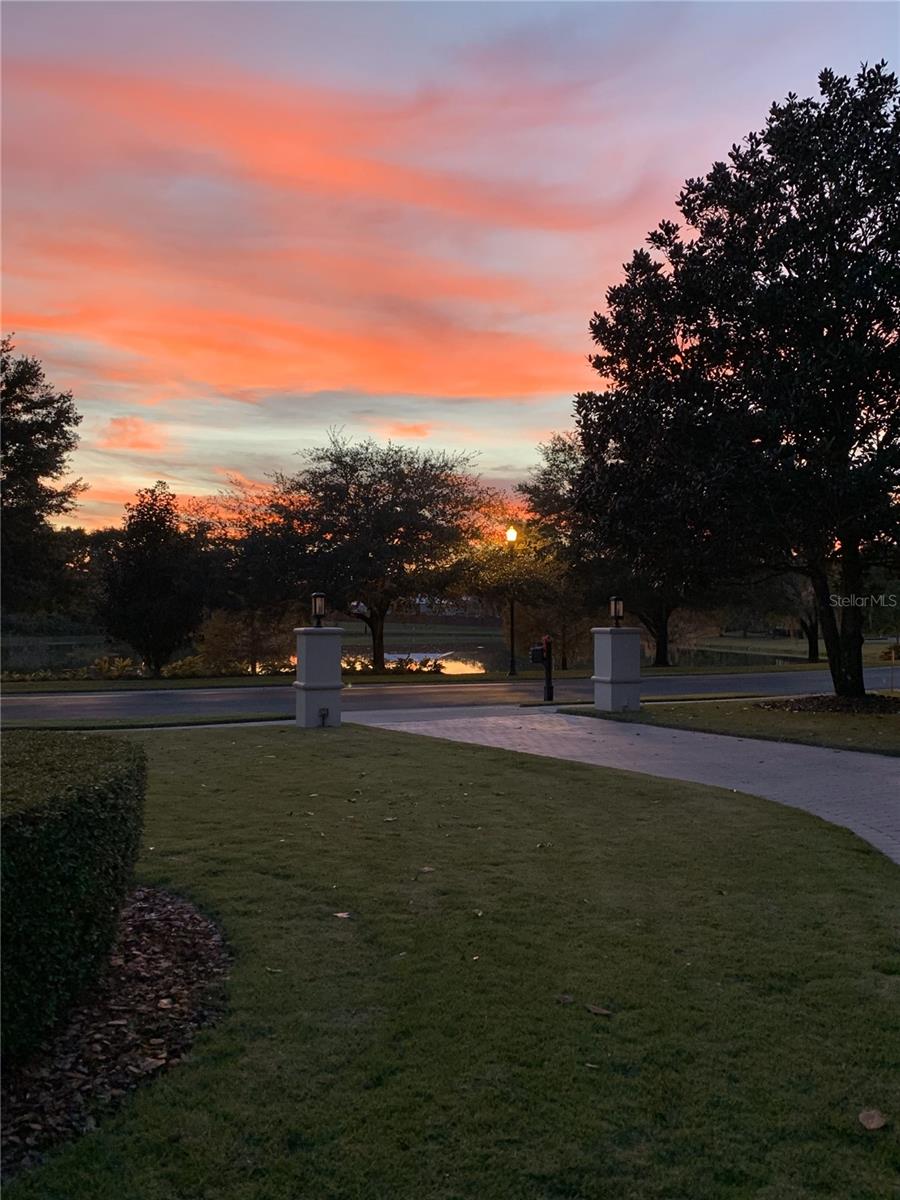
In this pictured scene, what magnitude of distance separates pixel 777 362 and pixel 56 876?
15540 millimetres

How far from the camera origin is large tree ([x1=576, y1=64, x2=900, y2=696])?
588 inches

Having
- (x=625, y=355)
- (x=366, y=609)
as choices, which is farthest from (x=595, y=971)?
(x=366, y=609)

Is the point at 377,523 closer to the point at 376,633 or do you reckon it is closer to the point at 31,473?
the point at 376,633

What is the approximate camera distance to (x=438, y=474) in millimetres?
34562

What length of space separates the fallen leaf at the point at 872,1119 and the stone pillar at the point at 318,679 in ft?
38.7

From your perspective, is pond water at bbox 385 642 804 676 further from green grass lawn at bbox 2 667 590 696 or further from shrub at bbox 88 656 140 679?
shrub at bbox 88 656 140 679

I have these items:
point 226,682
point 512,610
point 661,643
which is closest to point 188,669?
point 226,682

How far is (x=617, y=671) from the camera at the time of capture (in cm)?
1738

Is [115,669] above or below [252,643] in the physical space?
below

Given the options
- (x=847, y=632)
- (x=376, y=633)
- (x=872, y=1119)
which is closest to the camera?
(x=872, y=1119)

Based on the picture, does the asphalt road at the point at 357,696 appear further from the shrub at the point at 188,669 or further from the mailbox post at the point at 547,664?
the shrub at the point at 188,669

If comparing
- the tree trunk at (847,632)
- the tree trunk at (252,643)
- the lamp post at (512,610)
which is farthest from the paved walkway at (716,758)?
the tree trunk at (252,643)

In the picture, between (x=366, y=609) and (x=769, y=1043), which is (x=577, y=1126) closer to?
(x=769, y=1043)

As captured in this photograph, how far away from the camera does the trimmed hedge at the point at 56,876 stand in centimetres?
297
